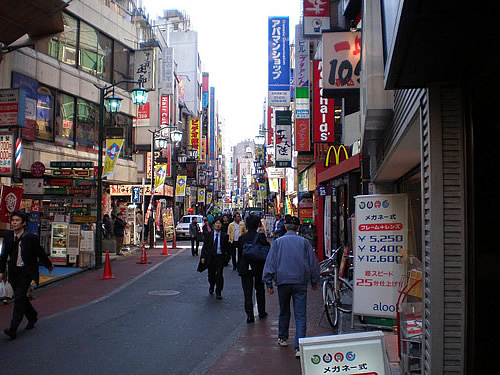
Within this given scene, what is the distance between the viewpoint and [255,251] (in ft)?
29.1

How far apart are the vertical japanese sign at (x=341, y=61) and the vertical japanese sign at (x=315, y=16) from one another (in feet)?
26.5

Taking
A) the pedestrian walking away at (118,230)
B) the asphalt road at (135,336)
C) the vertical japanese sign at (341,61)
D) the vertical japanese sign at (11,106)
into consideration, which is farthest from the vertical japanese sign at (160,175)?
the vertical japanese sign at (341,61)

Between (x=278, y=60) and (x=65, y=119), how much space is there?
16.7m

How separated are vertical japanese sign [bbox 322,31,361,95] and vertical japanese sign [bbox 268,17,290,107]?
71.0ft

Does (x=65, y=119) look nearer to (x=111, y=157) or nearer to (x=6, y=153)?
(x=111, y=157)

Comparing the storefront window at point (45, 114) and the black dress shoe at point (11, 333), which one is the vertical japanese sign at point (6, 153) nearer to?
the storefront window at point (45, 114)

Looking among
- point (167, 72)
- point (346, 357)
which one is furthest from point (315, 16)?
point (167, 72)

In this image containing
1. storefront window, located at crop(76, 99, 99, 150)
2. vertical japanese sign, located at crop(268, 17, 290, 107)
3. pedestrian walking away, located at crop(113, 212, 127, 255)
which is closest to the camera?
pedestrian walking away, located at crop(113, 212, 127, 255)

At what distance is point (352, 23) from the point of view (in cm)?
1605

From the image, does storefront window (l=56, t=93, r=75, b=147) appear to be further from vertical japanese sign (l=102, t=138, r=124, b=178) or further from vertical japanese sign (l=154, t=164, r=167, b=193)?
vertical japanese sign (l=154, t=164, r=167, b=193)

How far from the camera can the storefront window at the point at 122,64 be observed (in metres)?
25.6

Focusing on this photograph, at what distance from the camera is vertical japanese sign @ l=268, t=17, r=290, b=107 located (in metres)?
32.3

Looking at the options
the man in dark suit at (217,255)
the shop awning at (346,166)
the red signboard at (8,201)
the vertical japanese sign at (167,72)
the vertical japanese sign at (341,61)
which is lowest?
the man in dark suit at (217,255)

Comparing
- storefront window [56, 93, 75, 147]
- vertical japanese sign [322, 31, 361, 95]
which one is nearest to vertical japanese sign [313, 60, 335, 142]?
vertical japanese sign [322, 31, 361, 95]
